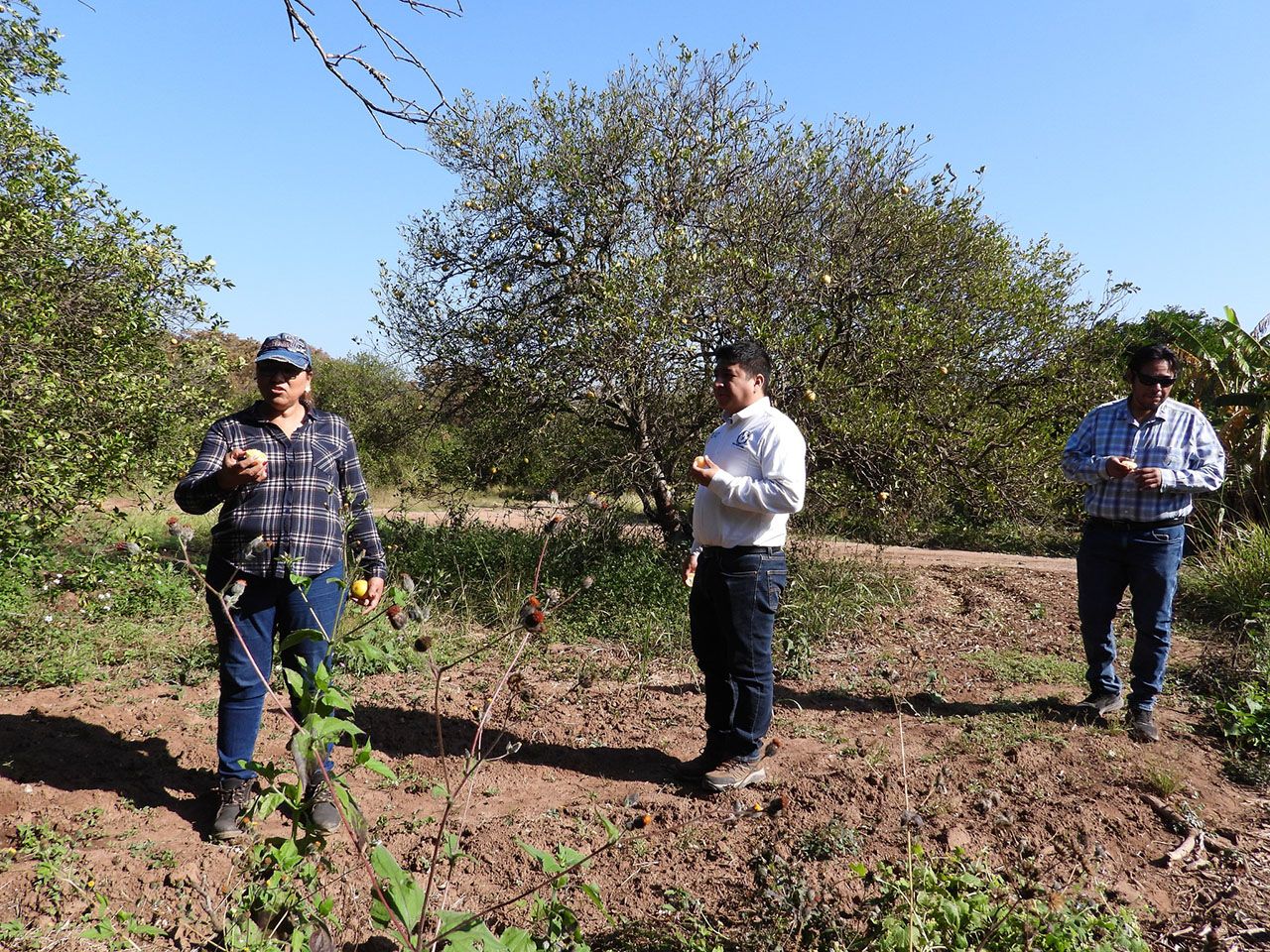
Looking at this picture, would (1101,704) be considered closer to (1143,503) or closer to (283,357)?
(1143,503)

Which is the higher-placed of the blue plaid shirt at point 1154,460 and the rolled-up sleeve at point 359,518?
the blue plaid shirt at point 1154,460

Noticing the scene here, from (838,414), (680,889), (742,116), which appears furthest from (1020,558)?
(680,889)

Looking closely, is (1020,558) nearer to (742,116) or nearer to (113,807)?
(742,116)

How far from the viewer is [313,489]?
3096 millimetres

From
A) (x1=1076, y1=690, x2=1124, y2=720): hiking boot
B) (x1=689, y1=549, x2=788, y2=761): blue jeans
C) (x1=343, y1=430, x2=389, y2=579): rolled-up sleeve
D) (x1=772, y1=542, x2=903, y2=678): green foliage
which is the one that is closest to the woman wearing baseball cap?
(x1=343, y1=430, x2=389, y2=579): rolled-up sleeve

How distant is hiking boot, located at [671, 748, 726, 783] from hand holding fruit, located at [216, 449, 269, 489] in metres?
2.13

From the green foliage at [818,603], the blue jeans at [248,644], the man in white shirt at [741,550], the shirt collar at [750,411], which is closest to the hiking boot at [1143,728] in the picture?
the green foliage at [818,603]

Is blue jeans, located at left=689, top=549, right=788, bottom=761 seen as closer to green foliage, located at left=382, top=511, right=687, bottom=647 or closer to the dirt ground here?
the dirt ground

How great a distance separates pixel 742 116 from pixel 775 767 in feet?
17.8

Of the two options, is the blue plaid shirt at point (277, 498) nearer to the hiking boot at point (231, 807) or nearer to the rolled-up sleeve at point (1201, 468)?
the hiking boot at point (231, 807)

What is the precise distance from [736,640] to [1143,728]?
218cm

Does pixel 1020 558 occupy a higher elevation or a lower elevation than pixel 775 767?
higher

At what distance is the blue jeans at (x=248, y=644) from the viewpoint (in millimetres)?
2980

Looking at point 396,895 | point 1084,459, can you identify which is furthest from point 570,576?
point 396,895
